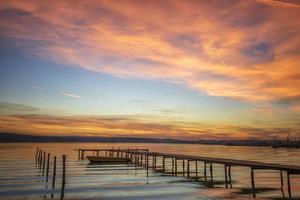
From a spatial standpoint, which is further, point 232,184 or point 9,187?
point 232,184

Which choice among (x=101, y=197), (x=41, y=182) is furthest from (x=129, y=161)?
(x=101, y=197)

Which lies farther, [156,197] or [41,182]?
[41,182]

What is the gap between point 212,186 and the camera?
32250mm

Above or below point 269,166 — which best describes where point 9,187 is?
below

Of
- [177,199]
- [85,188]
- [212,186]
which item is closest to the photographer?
[177,199]

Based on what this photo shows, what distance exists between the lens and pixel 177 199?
2450 centimetres

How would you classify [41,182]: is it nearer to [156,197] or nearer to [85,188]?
[85,188]

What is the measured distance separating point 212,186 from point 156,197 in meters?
8.96

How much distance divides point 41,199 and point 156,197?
849cm

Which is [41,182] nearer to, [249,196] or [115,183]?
[115,183]

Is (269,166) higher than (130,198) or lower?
higher

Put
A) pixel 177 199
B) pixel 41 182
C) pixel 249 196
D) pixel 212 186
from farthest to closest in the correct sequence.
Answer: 1. pixel 41 182
2. pixel 212 186
3. pixel 249 196
4. pixel 177 199

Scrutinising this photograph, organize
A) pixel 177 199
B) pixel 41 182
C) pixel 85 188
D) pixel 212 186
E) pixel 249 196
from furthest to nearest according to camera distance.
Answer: pixel 41 182 → pixel 212 186 → pixel 85 188 → pixel 249 196 → pixel 177 199

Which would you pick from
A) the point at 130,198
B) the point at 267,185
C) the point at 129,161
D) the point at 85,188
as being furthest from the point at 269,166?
the point at 129,161
